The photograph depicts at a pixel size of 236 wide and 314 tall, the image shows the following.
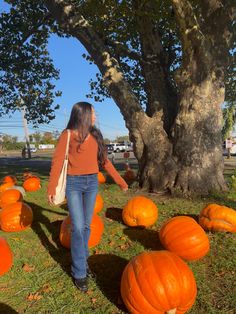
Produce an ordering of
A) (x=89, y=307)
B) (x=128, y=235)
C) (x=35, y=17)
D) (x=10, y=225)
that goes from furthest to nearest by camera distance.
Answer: (x=35, y=17)
(x=10, y=225)
(x=128, y=235)
(x=89, y=307)

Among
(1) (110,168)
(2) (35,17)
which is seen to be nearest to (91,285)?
(1) (110,168)

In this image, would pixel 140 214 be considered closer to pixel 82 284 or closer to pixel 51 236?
pixel 51 236

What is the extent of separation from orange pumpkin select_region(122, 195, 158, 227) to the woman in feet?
6.45

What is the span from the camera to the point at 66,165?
12.5ft

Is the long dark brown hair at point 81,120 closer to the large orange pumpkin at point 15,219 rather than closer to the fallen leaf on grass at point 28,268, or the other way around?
the fallen leaf on grass at point 28,268

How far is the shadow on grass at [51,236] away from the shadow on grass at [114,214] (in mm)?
913

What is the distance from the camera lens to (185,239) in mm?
4590

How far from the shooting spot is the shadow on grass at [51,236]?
467cm

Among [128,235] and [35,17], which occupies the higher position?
[35,17]

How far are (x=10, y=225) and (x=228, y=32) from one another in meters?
6.40

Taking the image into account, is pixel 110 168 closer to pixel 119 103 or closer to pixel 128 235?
pixel 128 235

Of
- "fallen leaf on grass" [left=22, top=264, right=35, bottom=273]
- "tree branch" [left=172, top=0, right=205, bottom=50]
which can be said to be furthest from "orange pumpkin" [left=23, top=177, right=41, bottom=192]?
"tree branch" [left=172, top=0, right=205, bottom=50]

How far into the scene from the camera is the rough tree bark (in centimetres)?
762

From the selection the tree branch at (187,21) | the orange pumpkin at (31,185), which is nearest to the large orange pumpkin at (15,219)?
the orange pumpkin at (31,185)
